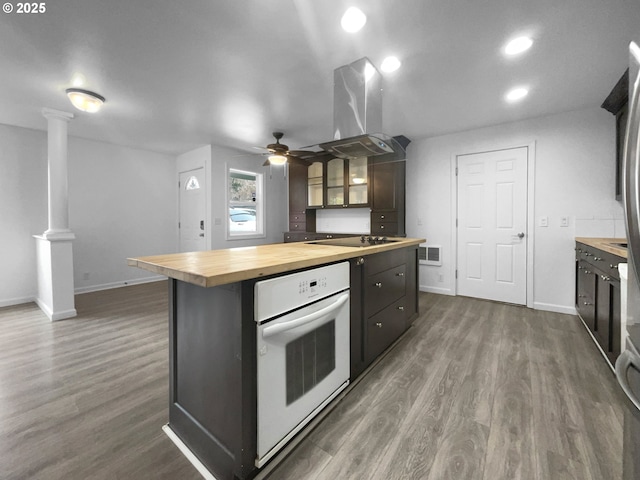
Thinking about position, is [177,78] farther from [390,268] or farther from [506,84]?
[506,84]

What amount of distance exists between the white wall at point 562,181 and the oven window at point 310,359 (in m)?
3.08

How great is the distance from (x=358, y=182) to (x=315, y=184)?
2.86 feet

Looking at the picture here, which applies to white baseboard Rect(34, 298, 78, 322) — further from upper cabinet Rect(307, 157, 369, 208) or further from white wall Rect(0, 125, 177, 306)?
upper cabinet Rect(307, 157, 369, 208)

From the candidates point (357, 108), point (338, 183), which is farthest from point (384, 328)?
point (338, 183)

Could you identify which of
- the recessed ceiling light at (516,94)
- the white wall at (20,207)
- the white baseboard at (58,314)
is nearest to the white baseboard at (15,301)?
the white wall at (20,207)

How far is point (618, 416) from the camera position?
1.46m

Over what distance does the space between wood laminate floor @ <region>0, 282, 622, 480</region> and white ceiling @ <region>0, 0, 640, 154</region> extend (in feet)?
5.80

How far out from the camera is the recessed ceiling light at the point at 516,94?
8.61 ft

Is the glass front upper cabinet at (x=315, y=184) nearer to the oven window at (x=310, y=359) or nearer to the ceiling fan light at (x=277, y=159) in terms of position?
the ceiling fan light at (x=277, y=159)

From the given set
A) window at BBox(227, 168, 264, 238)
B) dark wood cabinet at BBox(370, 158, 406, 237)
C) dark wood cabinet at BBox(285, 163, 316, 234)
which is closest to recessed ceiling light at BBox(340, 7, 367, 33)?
dark wood cabinet at BBox(370, 158, 406, 237)

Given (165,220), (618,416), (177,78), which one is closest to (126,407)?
(177,78)

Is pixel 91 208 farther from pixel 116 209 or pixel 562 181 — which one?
pixel 562 181

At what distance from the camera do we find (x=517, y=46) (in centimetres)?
198

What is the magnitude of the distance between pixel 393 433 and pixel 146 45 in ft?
9.61
